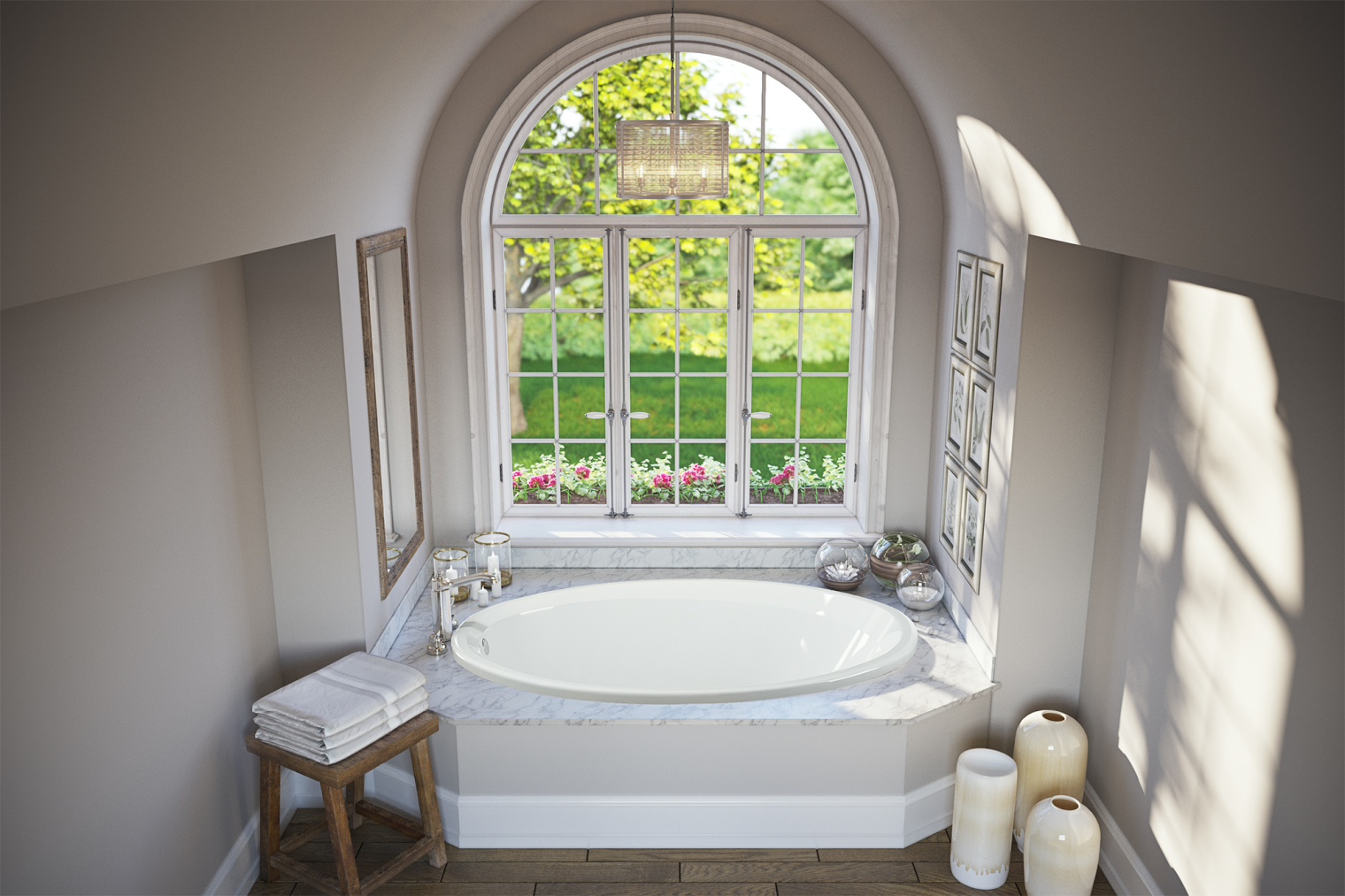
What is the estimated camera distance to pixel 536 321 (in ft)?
24.7

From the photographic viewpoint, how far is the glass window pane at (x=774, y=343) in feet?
24.9

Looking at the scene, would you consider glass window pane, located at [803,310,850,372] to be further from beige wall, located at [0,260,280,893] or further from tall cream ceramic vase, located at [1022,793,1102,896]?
beige wall, located at [0,260,280,893]

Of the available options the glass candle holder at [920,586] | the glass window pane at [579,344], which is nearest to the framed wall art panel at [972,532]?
the glass candle holder at [920,586]

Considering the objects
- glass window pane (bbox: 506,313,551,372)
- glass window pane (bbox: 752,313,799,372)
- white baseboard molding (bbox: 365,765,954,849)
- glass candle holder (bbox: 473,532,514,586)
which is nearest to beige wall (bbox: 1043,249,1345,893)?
white baseboard molding (bbox: 365,765,954,849)

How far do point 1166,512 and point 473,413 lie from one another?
2784 mm

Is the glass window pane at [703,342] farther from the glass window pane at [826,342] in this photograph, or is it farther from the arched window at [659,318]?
the glass window pane at [826,342]

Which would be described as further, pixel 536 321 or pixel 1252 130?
pixel 536 321

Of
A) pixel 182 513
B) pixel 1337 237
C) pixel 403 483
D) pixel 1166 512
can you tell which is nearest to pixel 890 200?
pixel 1166 512

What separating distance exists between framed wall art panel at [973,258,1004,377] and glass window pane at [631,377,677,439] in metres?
3.13

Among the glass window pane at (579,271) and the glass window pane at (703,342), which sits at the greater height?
the glass window pane at (579,271)

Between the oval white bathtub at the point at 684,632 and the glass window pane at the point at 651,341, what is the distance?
11.3ft

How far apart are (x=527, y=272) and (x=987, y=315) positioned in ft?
10.5

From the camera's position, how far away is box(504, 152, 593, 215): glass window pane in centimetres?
614

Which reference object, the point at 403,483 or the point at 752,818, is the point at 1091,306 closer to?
the point at 752,818
